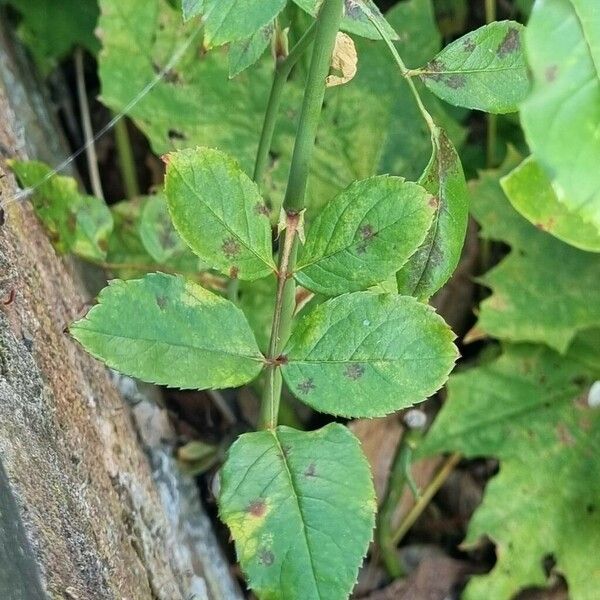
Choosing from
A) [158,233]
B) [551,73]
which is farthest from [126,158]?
[551,73]

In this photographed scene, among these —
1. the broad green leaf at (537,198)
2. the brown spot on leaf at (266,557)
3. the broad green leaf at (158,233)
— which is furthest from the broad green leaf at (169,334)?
the broad green leaf at (158,233)

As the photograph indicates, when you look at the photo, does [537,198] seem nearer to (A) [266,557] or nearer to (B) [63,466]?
(A) [266,557]

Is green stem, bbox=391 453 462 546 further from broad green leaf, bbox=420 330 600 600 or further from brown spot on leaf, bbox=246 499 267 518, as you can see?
brown spot on leaf, bbox=246 499 267 518

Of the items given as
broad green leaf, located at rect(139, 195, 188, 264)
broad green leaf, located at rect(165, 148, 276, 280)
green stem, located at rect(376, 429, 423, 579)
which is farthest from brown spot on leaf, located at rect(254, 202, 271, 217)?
green stem, located at rect(376, 429, 423, 579)

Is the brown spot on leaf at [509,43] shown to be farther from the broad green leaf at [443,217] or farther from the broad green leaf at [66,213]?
the broad green leaf at [66,213]

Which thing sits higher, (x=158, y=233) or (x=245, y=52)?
(x=245, y=52)

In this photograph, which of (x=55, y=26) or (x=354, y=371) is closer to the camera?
(x=354, y=371)

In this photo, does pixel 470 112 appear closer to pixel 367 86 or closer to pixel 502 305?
pixel 367 86
